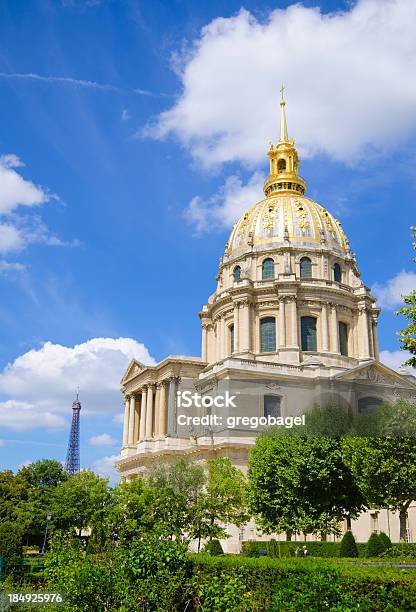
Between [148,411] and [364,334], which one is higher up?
[364,334]

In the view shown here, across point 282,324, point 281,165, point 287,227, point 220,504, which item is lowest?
point 220,504

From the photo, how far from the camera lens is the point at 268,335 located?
213ft

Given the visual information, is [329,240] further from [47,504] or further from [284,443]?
[47,504]

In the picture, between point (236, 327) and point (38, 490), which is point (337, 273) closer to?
point (236, 327)

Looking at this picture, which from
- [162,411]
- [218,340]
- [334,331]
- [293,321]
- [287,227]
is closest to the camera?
[162,411]

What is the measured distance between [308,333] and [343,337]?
4508 mm

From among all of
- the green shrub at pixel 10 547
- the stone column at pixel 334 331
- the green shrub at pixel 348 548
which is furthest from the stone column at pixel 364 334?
the green shrub at pixel 10 547

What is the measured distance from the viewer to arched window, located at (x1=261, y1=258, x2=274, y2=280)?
67.7 metres

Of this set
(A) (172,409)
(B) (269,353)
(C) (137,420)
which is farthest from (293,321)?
(C) (137,420)

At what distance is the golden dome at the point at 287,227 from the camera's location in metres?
68.8

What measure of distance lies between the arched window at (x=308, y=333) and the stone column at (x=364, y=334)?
215 inches

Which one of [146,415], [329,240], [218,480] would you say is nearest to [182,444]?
[146,415]

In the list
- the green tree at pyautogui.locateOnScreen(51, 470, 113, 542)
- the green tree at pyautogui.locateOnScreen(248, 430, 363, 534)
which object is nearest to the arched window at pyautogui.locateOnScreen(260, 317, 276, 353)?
the green tree at pyautogui.locateOnScreen(51, 470, 113, 542)

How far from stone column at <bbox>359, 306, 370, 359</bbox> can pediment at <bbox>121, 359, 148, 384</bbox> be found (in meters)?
22.2
